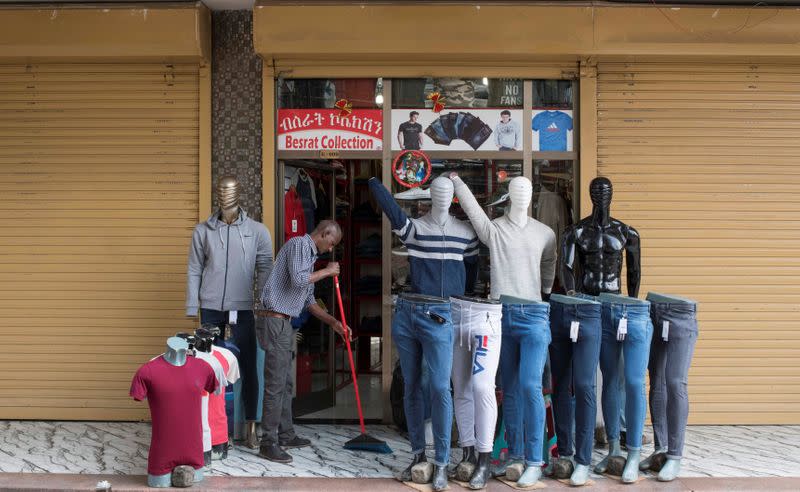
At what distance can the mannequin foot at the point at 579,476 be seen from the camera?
5.99 meters

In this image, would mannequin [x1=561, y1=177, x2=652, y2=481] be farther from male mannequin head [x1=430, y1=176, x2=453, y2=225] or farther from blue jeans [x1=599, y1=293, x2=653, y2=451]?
male mannequin head [x1=430, y1=176, x2=453, y2=225]

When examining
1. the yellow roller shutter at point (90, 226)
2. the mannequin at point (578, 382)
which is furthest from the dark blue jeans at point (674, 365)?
the yellow roller shutter at point (90, 226)

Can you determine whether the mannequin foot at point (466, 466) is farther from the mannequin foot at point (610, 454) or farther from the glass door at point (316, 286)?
the glass door at point (316, 286)

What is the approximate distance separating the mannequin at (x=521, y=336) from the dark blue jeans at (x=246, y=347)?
2024 mm

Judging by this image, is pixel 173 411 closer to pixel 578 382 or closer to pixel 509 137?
pixel 578 382

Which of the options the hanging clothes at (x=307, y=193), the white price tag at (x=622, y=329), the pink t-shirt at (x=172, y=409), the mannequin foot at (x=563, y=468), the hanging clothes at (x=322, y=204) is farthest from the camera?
the hanging clothes at (x=322, y=204)

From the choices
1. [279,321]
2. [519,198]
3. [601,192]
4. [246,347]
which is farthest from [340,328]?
[601,192]

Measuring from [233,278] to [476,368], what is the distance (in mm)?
2259

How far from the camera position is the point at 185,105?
26.0ft

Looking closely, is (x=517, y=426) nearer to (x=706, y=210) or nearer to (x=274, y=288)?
(x=274, y=288)

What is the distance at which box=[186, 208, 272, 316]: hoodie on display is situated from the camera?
712cm

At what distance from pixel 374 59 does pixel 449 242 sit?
200 cm

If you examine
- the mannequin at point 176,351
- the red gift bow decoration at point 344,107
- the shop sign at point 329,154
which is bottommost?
the mannequin at point 176,351

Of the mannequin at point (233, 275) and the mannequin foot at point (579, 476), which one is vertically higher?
the mannequin at point (233, 275)
